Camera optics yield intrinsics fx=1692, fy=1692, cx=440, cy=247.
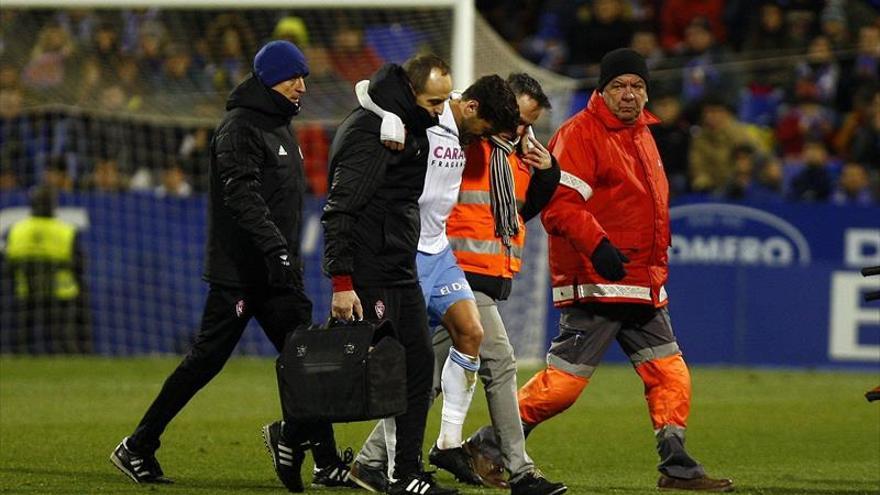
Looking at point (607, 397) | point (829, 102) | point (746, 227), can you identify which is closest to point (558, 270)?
point (607, 397)

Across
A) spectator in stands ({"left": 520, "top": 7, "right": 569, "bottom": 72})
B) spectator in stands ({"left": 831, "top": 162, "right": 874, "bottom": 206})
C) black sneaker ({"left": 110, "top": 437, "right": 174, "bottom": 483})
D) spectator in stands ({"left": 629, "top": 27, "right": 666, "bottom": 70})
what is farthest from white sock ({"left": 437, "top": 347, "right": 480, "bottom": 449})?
spectator in stands ({"left": 520, "top": 7, "right": 569, "bottom": 72})

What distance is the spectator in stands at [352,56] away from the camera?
57.4ft

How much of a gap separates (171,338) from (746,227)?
19.7 feet

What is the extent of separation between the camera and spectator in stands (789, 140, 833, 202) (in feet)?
60.2

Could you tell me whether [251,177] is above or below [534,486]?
above

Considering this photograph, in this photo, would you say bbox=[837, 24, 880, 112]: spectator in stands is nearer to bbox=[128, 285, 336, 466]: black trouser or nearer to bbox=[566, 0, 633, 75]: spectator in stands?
bbox=[566, 0, 633, 75]: spectator in stands

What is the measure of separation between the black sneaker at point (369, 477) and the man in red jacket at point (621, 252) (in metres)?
0.97

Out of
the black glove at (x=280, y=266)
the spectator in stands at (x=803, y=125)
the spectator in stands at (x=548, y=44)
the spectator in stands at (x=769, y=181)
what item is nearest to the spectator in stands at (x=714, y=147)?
the spectator in stands at (x=769, y=181)

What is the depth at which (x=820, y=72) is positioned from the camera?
20625 millimetres

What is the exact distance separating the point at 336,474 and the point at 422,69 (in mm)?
2118

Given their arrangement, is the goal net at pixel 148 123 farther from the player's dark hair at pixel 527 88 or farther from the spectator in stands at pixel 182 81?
the player's dark hair at pixel 527 88

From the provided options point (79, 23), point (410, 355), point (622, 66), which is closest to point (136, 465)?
point (410, 355)

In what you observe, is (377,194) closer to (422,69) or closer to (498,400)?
(422,69)

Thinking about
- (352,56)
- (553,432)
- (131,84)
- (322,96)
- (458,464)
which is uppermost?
(352,56)
